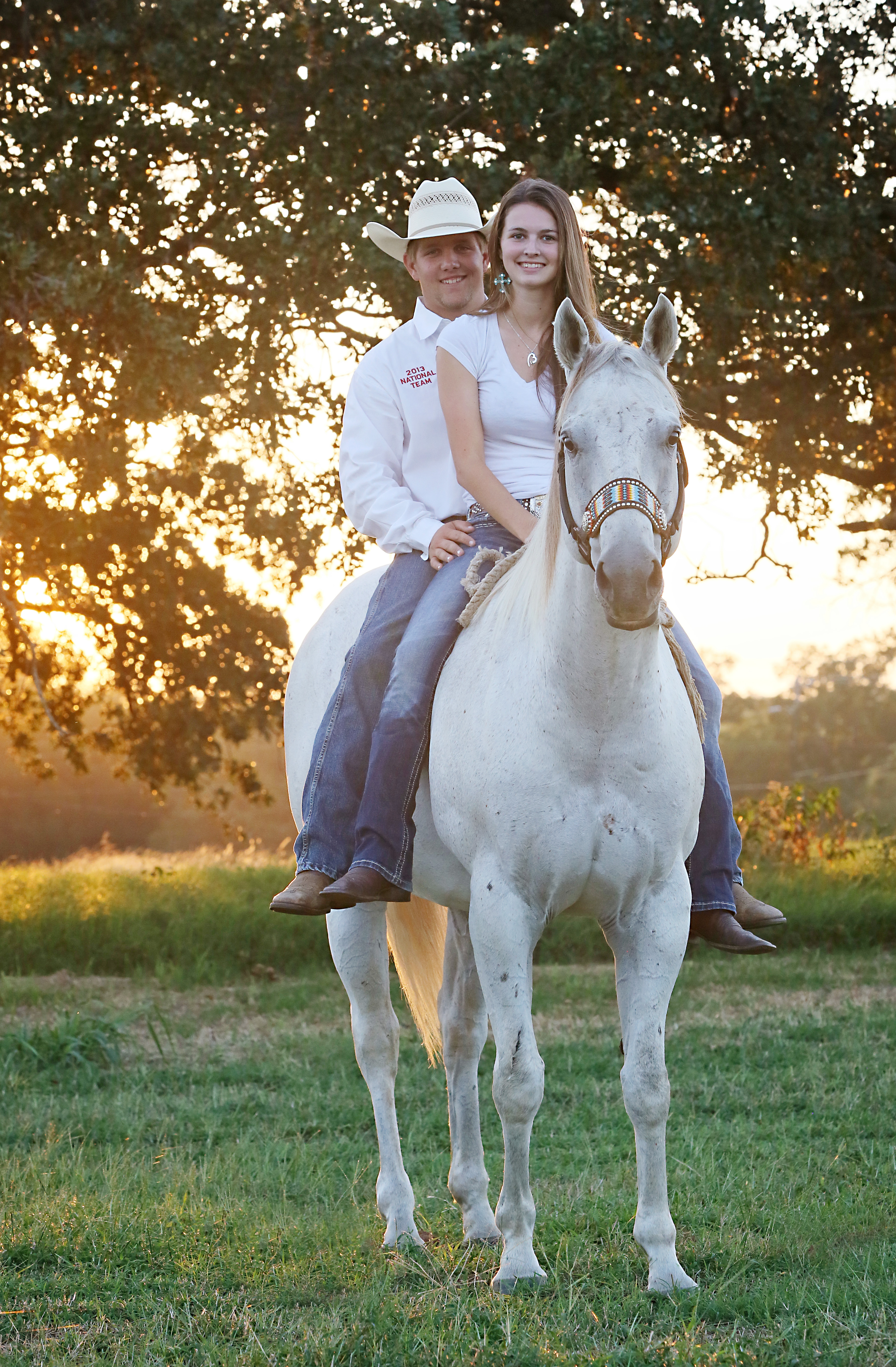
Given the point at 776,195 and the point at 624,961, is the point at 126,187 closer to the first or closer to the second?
the point at 776,195

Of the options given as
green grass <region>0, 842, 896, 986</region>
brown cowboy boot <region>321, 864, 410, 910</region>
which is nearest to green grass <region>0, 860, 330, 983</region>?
green grass <region>0, 842, 896, 986</region>

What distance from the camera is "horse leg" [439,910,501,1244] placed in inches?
157

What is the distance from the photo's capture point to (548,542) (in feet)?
10.4

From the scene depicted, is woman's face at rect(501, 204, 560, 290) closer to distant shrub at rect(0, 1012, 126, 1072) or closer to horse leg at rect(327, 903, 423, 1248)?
horse leg at rect(327, 903, 423, 1248)

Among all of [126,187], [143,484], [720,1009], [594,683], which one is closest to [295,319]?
[126,187]

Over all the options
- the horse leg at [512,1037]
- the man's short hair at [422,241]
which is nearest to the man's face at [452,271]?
the man's short hair at [422,241]

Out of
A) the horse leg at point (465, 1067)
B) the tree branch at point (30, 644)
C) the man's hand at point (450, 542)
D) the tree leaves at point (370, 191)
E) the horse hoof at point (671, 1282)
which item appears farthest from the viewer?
the tree branch at point (30, 644)

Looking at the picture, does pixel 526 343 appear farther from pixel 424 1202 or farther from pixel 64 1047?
pixel 64 1047

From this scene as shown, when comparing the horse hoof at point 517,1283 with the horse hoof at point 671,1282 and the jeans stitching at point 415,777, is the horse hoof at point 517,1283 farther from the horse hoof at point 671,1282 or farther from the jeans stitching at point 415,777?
the jeans stitching at point 415,777

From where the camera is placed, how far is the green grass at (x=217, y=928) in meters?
10.1

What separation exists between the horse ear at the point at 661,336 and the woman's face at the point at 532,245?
1.96 ft

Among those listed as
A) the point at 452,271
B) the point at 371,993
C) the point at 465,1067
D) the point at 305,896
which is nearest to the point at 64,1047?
the point at 371,993

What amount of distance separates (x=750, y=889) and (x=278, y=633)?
184 inches

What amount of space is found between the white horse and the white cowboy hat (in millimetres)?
1348
